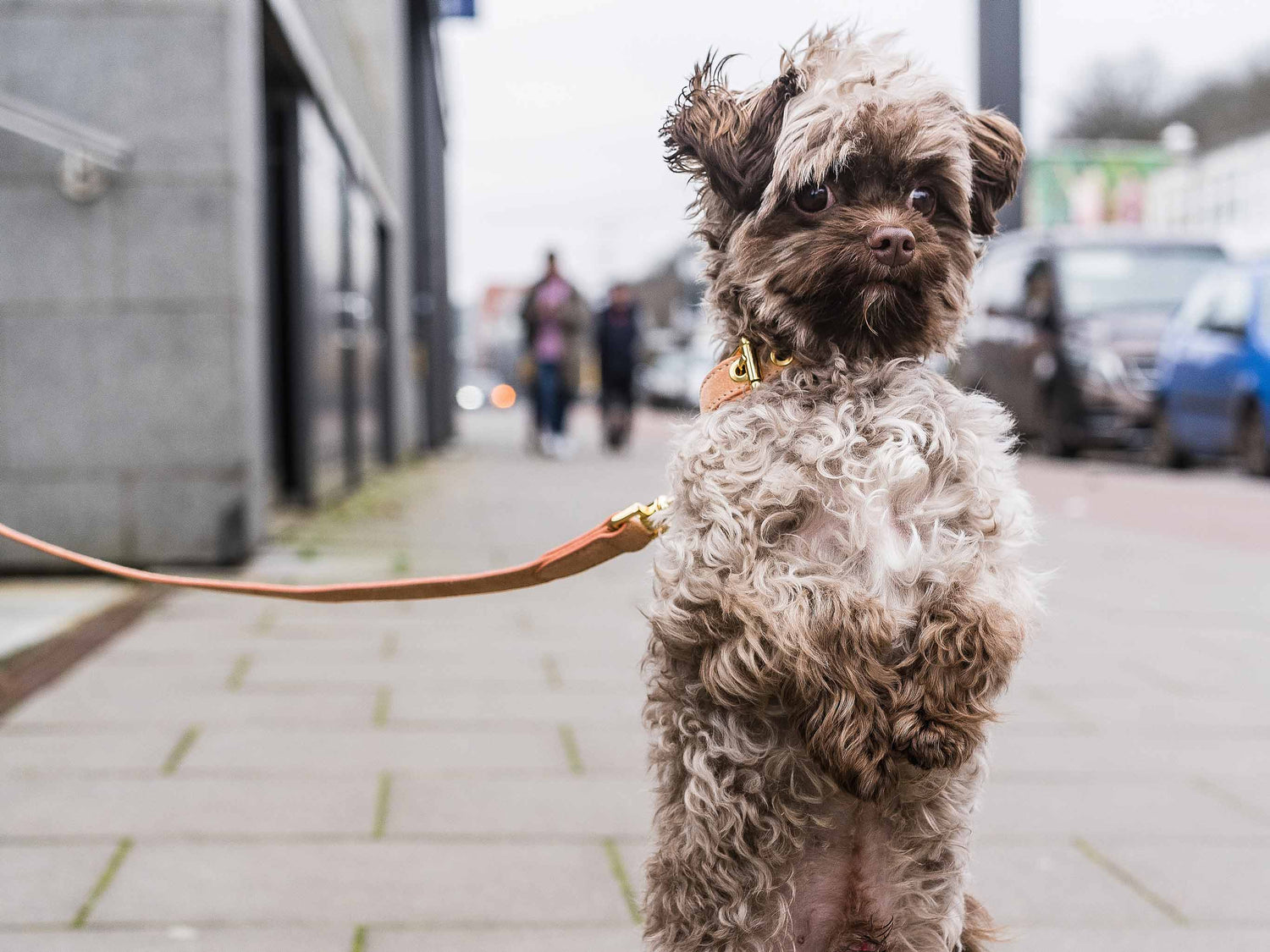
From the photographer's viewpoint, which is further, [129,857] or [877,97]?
[129,857]

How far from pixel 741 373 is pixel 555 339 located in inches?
595

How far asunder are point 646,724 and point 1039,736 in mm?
2715

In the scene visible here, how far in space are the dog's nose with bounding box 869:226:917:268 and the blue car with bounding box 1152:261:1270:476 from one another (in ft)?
36.8

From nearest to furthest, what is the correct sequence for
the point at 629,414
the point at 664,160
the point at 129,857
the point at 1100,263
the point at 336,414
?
the point at 664,160 < the point at 129,857 < the point at 336,414 < the point at 1100,263 < the point at 629,414

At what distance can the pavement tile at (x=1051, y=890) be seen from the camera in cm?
294

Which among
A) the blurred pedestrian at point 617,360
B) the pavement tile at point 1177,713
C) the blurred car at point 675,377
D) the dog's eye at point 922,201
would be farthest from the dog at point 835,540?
the blurred car at point 675,377

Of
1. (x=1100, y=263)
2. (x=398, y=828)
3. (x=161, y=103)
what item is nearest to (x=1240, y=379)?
(x=1100, y=263)

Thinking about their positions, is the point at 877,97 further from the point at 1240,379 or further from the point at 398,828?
the point at 1240,379

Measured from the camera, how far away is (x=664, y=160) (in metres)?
1.91

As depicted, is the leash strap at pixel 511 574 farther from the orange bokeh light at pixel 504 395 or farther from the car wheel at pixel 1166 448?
the orange bokeh light at pixel 504 395

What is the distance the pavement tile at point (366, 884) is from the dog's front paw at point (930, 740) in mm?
1386

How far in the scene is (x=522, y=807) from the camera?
3609 millimetres

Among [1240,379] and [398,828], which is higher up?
[1240,379]

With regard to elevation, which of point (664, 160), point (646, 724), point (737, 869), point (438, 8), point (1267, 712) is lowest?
point (1267, 712)
